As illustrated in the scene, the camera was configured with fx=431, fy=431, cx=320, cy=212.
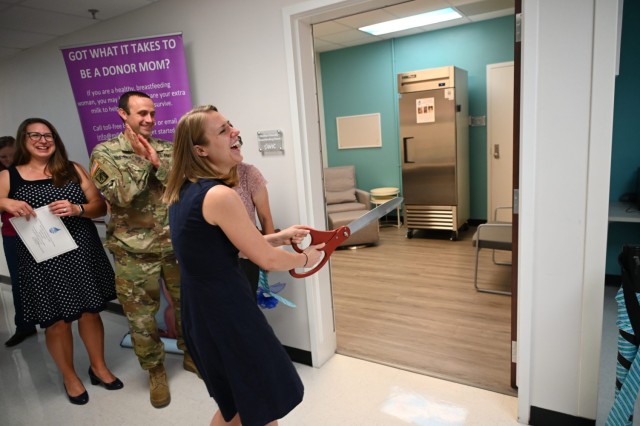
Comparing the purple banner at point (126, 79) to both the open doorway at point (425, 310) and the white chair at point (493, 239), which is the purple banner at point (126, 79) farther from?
the white chair at point (493, 239)

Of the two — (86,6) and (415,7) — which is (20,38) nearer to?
(86,6)

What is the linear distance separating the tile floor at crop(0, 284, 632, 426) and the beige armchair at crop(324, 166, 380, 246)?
8.43ft

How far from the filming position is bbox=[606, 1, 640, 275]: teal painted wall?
3.31m

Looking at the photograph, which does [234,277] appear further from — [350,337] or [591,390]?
[350,337]

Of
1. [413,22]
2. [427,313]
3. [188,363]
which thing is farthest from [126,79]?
[413,22]

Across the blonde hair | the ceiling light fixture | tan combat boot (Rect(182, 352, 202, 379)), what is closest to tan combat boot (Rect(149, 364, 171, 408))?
tan combat boot (Rect(182, 352, 202, 379))

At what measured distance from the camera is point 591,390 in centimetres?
182

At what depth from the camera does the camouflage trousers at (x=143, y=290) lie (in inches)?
91.7

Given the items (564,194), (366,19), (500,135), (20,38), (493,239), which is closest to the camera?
(564,194)

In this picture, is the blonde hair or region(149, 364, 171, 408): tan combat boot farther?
region(149, 364, 171, 408): tan combat boot

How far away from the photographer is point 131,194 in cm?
214

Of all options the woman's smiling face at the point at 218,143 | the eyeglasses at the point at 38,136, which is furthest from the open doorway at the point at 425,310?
the eyeglasses at the point at 38,136

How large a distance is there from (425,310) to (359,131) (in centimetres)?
365

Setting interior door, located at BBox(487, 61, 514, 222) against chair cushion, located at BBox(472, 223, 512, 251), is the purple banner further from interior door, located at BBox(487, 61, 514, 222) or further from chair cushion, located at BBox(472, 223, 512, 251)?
interior door, located at BBox(487, 61, 514, 222)
